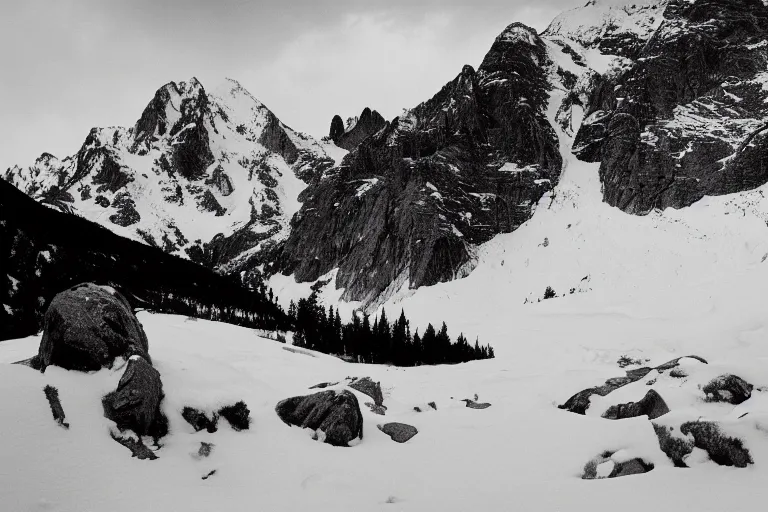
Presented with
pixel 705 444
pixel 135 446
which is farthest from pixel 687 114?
pixel 135 446

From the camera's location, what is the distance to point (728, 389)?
14750 mm

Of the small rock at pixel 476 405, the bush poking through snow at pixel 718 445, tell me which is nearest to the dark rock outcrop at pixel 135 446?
the bush poking through snow at pixel 718 445

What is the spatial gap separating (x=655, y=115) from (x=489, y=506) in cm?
16160

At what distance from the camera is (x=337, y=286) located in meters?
165

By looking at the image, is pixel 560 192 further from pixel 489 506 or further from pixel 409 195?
pixel 489 506

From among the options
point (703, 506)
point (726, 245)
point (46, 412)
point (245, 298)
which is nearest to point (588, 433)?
point (703, 506)

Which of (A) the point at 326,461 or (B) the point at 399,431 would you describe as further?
(B) the point at 399,431

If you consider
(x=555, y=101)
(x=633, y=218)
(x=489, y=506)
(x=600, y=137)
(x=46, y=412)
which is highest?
(x=555, y=101)

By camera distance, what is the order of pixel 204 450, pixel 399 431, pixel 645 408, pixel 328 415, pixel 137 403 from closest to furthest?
pixel 204 450 < pixel 137 403 < pixel 328 415 < pixel 645 408 < pixel 399 431

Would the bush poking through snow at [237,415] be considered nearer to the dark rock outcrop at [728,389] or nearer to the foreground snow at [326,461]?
the foreground snow at [326,461]

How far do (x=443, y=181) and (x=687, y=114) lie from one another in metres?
75.7

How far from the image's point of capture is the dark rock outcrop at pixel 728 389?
1442 cm

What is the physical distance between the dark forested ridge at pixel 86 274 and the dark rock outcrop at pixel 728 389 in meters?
82.9

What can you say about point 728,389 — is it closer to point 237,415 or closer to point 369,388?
point 369,388
